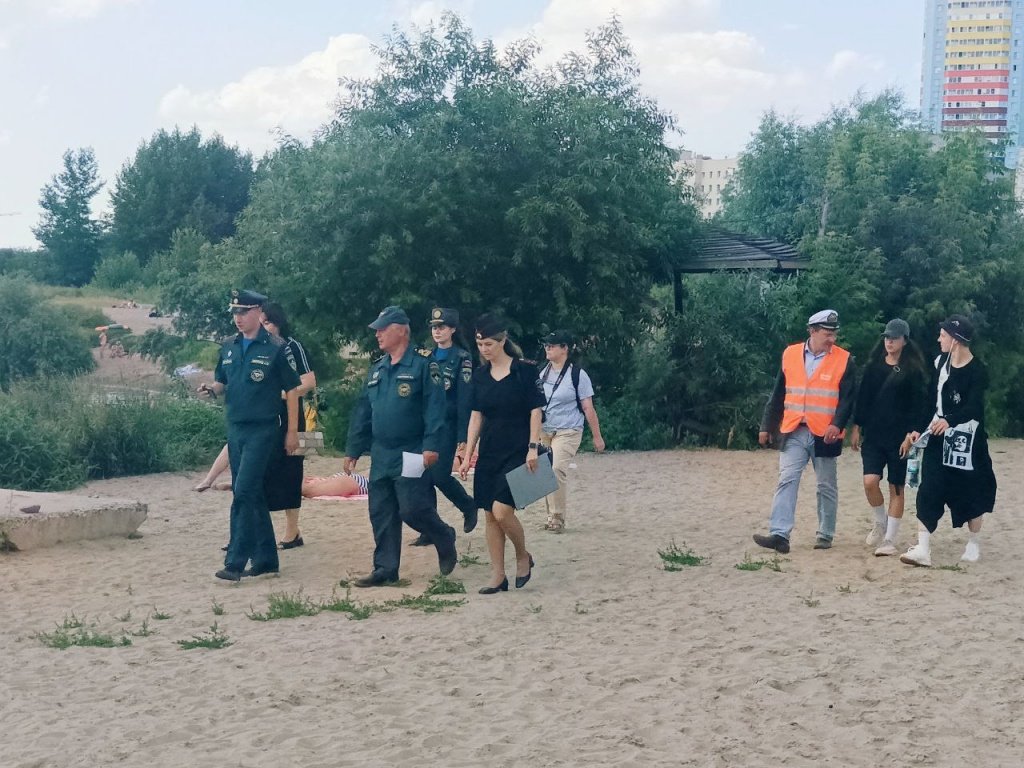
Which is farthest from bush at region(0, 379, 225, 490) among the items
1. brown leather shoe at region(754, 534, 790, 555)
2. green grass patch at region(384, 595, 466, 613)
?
brown leather shoe at region(754, 534, 790, 555)

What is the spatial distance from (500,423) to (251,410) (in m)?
1.80

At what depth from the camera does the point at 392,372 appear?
841cm

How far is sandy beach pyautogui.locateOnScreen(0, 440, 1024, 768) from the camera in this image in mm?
5254

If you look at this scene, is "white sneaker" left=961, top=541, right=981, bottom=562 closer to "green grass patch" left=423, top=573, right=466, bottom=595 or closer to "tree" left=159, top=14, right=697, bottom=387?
"green grass patch" left=423, top=573, right=466, bottom=595

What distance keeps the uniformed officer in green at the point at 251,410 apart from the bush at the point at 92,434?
5.41 meters

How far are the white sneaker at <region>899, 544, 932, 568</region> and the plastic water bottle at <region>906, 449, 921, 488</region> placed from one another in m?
0.46

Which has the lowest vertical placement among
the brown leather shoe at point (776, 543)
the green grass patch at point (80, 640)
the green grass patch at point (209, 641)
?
the green grass patch at point (80, 640)

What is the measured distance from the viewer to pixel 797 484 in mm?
9539

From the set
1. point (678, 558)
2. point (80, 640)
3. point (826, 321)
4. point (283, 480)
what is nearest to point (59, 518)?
point (283, 480)

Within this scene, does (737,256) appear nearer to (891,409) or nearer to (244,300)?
(891,409)

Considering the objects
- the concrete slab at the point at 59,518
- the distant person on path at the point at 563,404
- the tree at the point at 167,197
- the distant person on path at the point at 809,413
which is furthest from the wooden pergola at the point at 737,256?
the tree at the point at 167,197

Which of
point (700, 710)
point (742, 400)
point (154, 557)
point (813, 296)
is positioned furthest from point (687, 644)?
point (813, 296)

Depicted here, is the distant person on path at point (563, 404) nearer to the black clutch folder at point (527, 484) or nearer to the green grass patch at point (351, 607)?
the black clutch folder at point (527, 484)

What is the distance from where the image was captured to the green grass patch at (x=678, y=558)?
30.4 ft
